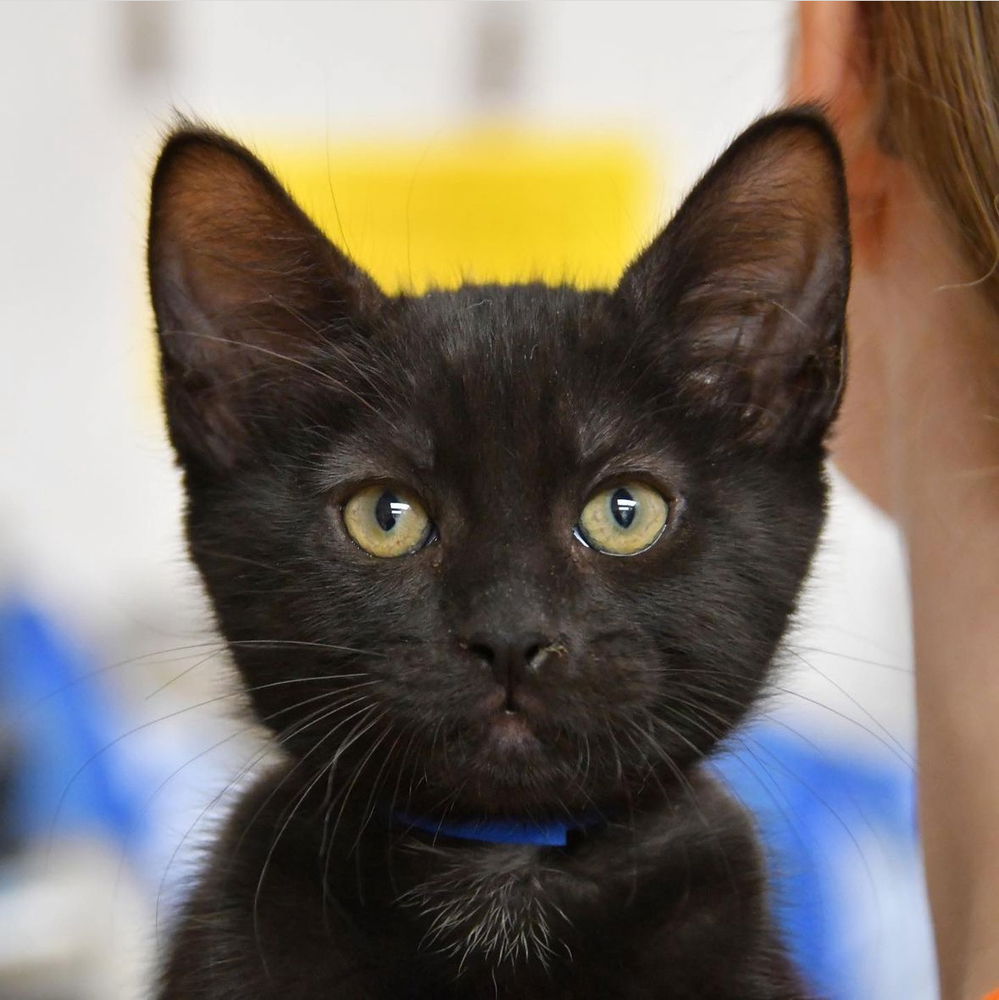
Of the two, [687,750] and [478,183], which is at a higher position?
[478,183]

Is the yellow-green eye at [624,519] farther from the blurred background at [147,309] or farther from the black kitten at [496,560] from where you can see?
the blurred background at [147,309]

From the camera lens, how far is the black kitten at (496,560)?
0.76m

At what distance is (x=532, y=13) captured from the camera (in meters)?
1.52

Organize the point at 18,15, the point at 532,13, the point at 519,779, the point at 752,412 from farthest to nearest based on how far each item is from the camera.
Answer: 1. the point at 532,13
2. the point at 18,15
3. the point at 752,412
4. the point at 519,779

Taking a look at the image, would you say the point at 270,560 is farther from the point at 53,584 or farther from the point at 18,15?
the point at 18,15

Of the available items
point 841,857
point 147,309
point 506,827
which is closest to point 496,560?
point 506,827

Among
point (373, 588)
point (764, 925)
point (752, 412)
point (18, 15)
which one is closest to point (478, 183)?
point (18, 15)

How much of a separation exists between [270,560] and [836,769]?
27.5 inches

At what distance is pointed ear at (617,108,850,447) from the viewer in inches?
31.4

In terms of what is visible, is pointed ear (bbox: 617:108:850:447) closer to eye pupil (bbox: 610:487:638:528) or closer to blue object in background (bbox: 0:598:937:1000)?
eye pupil (bbox: 610:487:638:528)

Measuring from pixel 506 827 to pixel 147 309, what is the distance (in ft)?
2.00

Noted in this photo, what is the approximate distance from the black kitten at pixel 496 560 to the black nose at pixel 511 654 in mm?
13

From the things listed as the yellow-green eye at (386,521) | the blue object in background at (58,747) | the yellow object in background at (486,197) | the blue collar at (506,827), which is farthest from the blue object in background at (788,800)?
the yellow object in background at (486,197)

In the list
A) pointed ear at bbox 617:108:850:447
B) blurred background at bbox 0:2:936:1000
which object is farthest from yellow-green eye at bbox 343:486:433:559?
blurred background at bbox 0:2:936:1000
